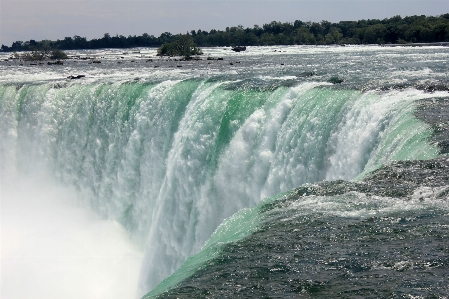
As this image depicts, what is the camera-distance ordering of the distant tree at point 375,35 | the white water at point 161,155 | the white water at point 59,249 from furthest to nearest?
the distant tree at point 375,35 → the white water at point 59,249 → the white water at point 161,155

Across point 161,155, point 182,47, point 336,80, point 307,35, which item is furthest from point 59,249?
point 307,35

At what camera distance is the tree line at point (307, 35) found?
74688mm

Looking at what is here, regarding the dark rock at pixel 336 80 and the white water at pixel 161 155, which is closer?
the white water at pixel 161 155

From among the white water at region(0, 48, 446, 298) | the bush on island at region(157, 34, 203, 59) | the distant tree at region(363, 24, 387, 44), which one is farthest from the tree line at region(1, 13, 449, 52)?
the white water at region(0, 48, 446, 298)

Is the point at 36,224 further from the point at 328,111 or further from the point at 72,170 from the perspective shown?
the point at 328,111

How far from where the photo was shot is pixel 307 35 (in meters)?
116

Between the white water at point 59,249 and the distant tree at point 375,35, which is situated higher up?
the distant tree at point 375,35

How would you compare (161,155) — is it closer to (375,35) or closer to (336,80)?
(336,80)

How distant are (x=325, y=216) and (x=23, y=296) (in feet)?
39.7

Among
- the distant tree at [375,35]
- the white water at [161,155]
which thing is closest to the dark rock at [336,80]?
the white water at [161,155]

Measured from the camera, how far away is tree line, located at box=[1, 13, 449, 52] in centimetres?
7469

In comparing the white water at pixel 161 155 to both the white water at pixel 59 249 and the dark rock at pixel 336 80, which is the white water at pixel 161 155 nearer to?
the white water at pixel 59 249

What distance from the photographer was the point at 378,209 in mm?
8727

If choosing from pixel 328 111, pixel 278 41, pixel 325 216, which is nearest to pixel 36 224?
pixel 328 111
